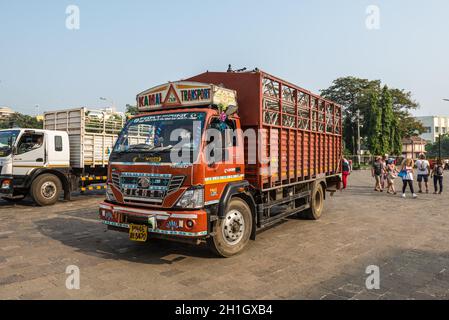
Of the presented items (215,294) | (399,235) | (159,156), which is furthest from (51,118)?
(399,235)

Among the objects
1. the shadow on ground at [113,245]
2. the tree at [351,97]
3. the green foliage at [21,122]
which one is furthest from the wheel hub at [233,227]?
the green foliage at [21,122]

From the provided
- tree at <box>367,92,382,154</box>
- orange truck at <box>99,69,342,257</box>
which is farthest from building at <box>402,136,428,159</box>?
orange truck at <box>99,69,342,257</box>

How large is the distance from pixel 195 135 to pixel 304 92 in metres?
3.59

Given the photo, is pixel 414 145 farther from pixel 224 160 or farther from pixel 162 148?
pixel 162 148

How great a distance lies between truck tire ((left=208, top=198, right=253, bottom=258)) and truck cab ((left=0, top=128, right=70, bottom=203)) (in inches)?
300

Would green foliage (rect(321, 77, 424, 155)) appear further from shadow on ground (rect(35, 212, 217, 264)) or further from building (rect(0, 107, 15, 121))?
building (rect(0, 107, 15, 121))

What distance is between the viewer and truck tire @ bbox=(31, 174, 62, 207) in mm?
9898

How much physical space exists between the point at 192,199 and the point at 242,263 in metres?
1.33

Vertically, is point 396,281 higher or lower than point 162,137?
lower

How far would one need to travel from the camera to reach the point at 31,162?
388 inches

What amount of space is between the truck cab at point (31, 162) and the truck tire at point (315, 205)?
8089mm

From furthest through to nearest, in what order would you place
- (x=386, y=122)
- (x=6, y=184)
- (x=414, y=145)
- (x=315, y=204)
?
(x=414, y=145)
(x=386, y=122)
(x=6, y=184)
(x=315, y=204)

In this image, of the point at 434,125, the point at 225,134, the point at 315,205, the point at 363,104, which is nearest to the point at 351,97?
the point at 363,104

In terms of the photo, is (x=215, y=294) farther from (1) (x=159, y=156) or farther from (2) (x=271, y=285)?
(1) (x=159, y=156)
